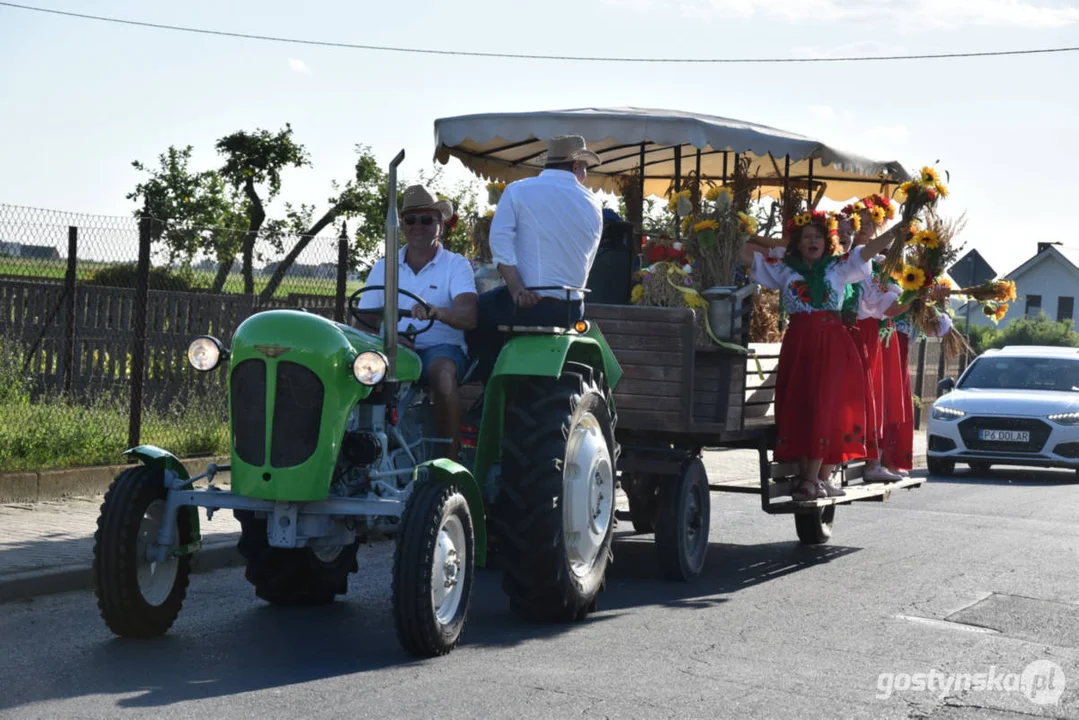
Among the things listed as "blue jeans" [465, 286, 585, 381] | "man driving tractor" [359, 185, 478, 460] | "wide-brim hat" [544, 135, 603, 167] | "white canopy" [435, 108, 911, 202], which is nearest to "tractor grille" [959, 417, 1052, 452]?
"white canopy" [435, 108, 911, 202]

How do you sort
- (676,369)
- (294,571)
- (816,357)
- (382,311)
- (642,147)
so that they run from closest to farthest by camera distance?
(382,311) → (294,571) → (676,369) → (816,357) → (642,147)

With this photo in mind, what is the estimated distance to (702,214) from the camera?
38.0 ft

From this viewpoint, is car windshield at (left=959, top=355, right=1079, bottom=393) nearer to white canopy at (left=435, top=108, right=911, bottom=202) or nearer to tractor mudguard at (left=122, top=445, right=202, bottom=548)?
white canopy at (left=435, top=108, right=911, bottom=202)

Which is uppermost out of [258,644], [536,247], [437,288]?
[536,247]

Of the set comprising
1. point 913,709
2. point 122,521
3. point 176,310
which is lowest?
point 913,709

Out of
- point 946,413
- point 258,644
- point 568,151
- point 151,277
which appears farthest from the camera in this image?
→ point 946,413

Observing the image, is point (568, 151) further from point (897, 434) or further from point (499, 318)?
point (897, 434)

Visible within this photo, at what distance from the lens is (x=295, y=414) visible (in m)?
6.86

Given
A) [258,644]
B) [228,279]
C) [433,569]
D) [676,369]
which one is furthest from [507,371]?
[228,279]

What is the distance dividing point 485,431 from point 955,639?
8.30ft

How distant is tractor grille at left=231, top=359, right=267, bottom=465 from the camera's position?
688 centimetres

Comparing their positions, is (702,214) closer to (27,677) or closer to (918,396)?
(27,677)

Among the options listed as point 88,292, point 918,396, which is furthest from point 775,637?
point 918,396

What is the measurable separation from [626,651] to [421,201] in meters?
2.55
